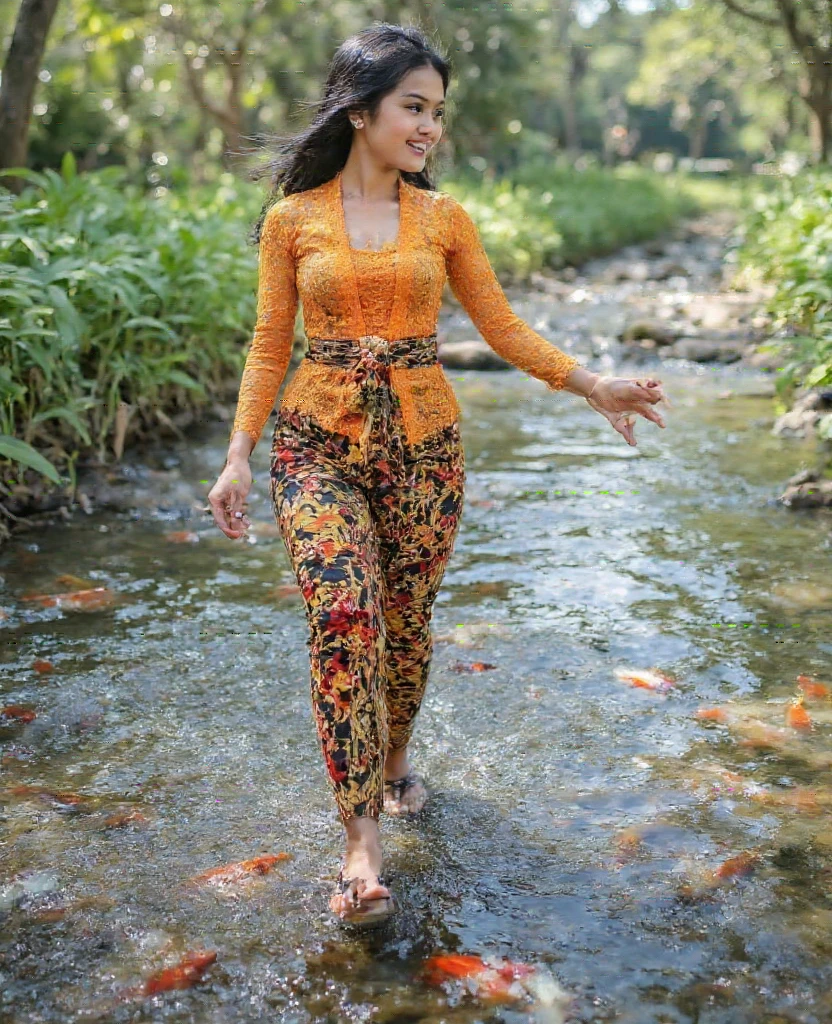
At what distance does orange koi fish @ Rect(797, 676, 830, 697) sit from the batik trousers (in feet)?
4.89

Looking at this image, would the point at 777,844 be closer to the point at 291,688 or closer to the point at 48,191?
the point at 291,688

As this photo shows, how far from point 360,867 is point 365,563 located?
66cm

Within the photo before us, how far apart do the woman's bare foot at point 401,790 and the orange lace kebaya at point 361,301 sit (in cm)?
92

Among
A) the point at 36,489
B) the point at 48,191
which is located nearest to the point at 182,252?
the point at 48,191

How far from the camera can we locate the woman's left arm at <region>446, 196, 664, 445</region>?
9.98ft

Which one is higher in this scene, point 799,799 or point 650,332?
point 650,332

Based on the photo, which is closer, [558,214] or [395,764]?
[395,764]

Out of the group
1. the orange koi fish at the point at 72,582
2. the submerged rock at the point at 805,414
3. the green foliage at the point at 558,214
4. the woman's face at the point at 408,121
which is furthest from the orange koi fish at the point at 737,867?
the green foliage at the point at 558,214

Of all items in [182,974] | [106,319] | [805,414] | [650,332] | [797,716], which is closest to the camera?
[182,974]

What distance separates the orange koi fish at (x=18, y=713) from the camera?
3775 millimetres

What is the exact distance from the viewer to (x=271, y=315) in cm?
A: 300

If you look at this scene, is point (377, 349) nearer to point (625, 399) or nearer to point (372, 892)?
point (625, 399)

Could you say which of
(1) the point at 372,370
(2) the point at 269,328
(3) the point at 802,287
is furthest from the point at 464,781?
(3) the point at 802,287

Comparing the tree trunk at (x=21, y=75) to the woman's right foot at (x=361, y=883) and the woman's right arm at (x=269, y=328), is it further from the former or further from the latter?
the woman's right foot at (x=361, y=883)
